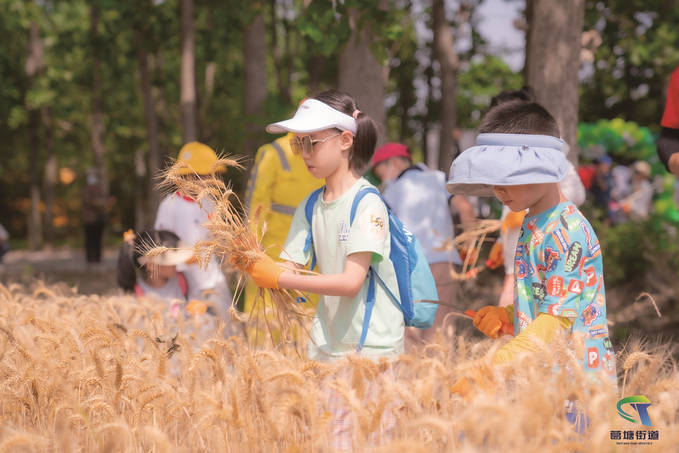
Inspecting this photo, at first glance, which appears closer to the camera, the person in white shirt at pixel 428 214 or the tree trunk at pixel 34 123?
the person in white shirt at pixel 428 214

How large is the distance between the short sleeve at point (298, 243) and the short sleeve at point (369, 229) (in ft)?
0.90

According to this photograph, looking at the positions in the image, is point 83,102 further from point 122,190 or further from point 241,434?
point 241,434

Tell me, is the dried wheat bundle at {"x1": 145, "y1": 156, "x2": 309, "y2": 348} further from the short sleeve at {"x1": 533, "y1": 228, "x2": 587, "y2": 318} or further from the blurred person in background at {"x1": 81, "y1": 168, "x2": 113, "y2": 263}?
the blurred person in background at {"x1": 81, "y1": 168, "x2": 113, "y2": 263}

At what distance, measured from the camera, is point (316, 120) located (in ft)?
7.89

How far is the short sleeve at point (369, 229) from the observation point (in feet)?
7.43

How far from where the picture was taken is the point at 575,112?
451 centimetres

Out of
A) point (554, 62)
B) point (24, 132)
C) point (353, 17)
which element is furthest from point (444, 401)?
point (24, 132)

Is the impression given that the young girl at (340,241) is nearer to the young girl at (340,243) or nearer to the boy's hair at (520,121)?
the young girl at (340,243)

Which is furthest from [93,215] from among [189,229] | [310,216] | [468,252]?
[310,216]

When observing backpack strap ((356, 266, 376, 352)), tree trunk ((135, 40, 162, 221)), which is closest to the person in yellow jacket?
backpack strap ((356, 266, 376, 352))

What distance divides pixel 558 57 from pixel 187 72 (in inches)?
170

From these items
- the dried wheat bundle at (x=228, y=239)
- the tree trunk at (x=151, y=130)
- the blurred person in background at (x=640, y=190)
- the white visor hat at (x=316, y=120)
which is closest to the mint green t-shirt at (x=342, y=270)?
the dried wheat bundle at (x=228, y=239)

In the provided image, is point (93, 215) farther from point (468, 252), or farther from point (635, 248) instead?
point (468, 252)

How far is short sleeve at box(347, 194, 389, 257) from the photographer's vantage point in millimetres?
2264
